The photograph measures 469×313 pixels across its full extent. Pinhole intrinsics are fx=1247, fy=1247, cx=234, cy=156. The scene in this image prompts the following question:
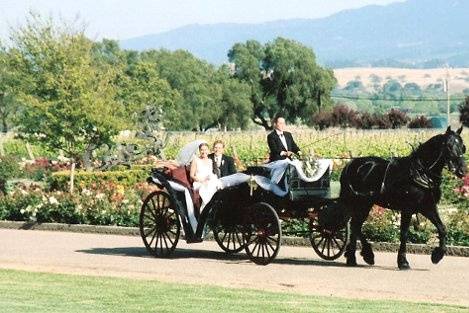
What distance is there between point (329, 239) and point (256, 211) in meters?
1.18

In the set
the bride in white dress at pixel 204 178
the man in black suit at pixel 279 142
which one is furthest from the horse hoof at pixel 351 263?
the bride in white dress at pixel 204 178

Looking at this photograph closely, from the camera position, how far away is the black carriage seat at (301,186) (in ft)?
54.7

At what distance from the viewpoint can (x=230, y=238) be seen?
18594 mm

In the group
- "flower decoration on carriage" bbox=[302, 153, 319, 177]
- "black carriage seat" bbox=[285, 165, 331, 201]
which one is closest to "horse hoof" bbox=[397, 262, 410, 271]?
"black carriage seat" bbox=[285, 165, 331, 201]

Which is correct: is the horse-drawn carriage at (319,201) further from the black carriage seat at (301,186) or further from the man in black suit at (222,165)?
the man in black suit at (222,165)

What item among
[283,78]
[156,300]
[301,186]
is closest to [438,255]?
A: [301,186]

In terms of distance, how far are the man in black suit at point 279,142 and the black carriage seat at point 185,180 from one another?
1.22 m

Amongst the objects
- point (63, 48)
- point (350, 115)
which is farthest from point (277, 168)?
point (350, 115)

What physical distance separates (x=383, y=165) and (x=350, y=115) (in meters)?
89.7

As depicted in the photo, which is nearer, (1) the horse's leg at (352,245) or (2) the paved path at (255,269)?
(2) the paved path at (255,269)

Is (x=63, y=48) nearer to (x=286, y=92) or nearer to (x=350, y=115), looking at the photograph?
(x=350, y=115)

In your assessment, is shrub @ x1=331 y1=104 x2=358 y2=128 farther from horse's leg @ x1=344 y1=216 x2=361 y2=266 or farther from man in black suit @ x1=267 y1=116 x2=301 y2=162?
horse's leg @ x1=344 y1=216 x2=361 y2=266

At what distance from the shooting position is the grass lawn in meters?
11.5

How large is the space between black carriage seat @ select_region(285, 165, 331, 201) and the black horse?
30cm
